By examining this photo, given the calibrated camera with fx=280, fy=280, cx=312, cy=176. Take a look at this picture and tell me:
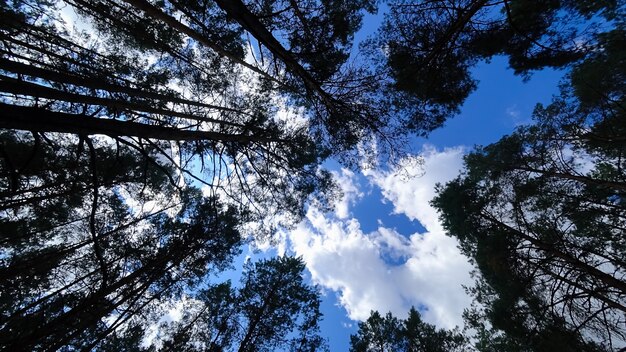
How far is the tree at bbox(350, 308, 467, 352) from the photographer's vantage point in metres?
11.5

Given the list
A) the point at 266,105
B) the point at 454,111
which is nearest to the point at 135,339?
the point at 266,105

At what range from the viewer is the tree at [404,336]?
11539 mm

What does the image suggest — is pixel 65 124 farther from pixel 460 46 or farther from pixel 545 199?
pixel 545 199

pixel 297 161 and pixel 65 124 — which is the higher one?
pixel 297 161

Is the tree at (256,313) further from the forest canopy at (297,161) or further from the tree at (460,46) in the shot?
the tree at (460,46)

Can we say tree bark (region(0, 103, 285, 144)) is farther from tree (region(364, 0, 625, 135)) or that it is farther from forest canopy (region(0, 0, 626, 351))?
tree (region(364, 0, 625, 135))

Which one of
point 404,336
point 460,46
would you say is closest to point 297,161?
point 460,46

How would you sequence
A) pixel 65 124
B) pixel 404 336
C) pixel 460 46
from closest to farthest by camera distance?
pixel 65 124 → pixel 460 46 → pixel 404 336

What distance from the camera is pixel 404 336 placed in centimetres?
1234

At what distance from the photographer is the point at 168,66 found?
780 cm

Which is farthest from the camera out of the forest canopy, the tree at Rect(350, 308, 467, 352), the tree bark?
the tree at Rect(350, 308, 467, 352)

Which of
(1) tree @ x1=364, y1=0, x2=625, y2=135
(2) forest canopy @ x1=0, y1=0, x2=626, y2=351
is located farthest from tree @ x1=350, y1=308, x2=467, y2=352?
(1) tree @ x1=364, y1=0, x2=625, y2=135

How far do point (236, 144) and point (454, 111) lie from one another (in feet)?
19.2

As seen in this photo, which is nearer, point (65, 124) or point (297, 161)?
point (65, 124)
